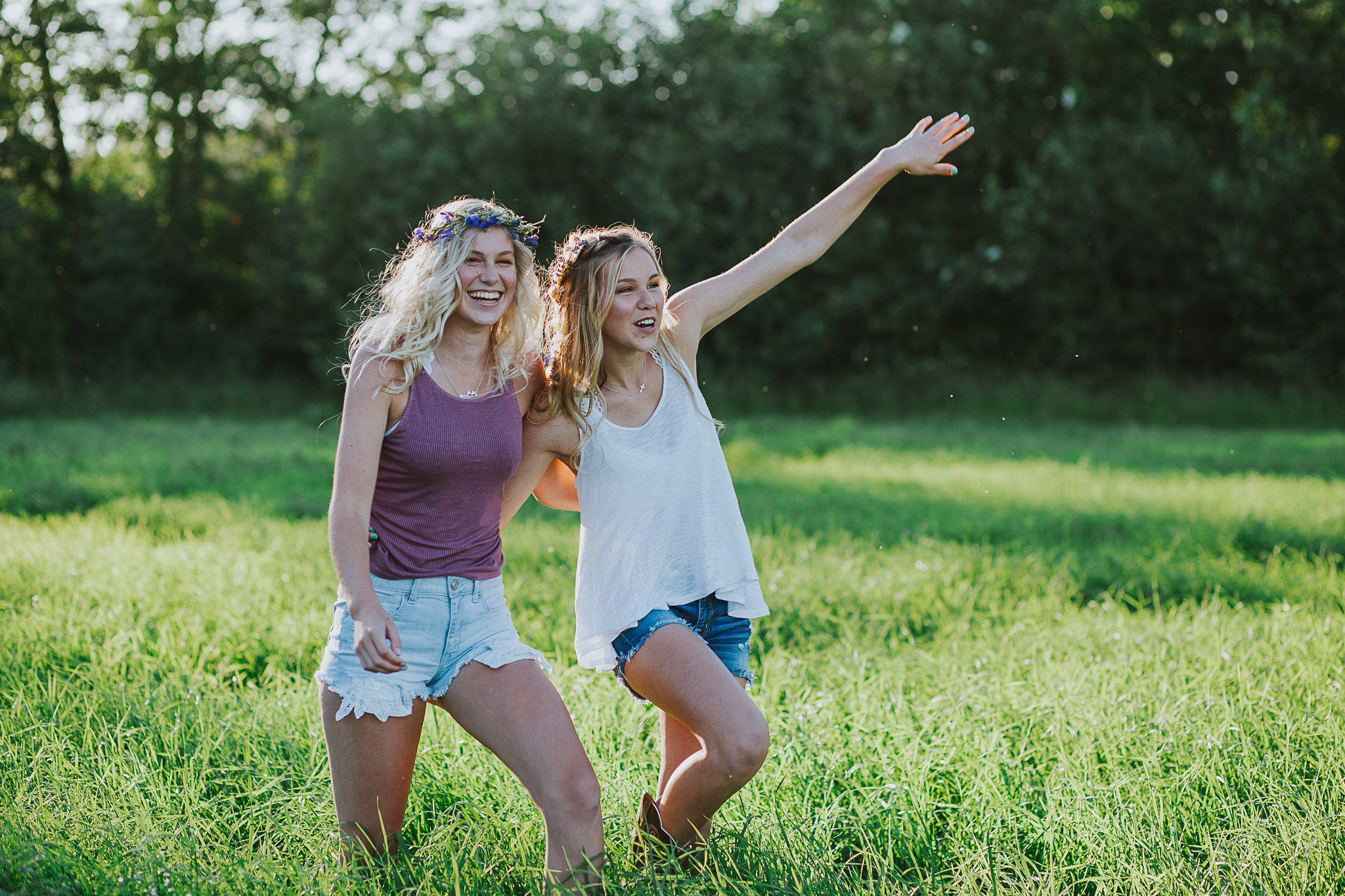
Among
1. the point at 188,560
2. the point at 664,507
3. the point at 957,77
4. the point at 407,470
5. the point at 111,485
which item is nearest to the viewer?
the point at 407,470

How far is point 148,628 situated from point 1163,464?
9.85 m

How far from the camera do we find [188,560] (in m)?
6.66

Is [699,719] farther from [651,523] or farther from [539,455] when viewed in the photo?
[539,455]

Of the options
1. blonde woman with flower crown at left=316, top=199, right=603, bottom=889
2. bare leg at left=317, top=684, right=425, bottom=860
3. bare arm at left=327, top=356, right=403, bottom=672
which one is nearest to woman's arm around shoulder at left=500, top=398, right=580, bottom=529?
blonde woman with flower crown at left=316, top=199, right=603, bottom=889

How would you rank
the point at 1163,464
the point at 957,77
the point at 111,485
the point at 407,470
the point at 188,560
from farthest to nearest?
the point at 957,77 → the point at 1163,464 → the point at 111,485 → the point at 188,560 → the point at 407,470

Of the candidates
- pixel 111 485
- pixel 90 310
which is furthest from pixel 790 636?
pixel 90 310

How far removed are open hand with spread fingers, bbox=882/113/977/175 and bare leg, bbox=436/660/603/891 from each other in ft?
7.40

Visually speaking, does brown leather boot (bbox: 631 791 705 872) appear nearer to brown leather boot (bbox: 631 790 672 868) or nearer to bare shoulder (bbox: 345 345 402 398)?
brown leather boot (bbox: 631 790 672 868)

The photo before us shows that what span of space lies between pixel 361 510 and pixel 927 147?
2463 mm

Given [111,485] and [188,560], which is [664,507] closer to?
[188,560]

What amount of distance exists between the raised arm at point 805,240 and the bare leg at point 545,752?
123 centimetres

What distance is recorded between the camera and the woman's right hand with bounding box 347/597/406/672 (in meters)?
2.58

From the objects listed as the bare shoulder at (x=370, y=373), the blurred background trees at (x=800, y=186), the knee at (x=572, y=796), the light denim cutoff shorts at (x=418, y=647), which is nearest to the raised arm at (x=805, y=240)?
the bare shoulder at (x=370, y=373)

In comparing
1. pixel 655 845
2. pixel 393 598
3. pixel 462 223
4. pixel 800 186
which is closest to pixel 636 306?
pixel 462 223
